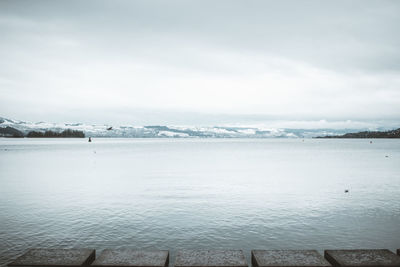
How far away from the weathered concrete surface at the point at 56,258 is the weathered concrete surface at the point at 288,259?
4819mm

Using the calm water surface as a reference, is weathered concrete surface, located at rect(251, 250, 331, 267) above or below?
above

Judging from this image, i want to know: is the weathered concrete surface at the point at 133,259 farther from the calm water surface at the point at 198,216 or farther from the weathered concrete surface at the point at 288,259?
the calm water surface at the point at 198,216


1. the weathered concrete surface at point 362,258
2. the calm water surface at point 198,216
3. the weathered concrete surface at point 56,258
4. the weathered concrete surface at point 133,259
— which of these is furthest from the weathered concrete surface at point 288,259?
the weathered concrete surface at point 56,258

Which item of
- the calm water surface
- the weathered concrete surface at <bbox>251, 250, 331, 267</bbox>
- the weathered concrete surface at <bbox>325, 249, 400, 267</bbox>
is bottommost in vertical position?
the calm water surface

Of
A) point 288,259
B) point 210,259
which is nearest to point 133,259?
point 210,259

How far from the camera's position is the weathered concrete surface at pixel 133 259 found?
28.2 feet

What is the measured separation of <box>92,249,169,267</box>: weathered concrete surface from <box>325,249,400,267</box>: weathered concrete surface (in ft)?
15.6

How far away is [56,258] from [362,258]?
28.2 feet

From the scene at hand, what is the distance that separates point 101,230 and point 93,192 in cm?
1150

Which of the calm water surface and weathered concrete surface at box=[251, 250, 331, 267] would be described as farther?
the calm water surface

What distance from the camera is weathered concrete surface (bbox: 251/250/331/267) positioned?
28.2 ft

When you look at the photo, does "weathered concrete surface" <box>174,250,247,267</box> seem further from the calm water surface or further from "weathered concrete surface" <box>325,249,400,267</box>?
the calm water surface

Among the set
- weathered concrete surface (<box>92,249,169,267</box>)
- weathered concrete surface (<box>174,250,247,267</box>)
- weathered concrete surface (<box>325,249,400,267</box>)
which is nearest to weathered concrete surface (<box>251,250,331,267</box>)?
weathered concrete surface (<box>325,249,400,267</box>)

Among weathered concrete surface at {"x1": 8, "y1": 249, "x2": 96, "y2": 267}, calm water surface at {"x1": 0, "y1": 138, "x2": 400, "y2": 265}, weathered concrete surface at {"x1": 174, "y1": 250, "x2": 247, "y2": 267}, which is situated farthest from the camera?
calm water surface at {"x1": 0, "y1": 138, "x2": 400, "y2": 265}
